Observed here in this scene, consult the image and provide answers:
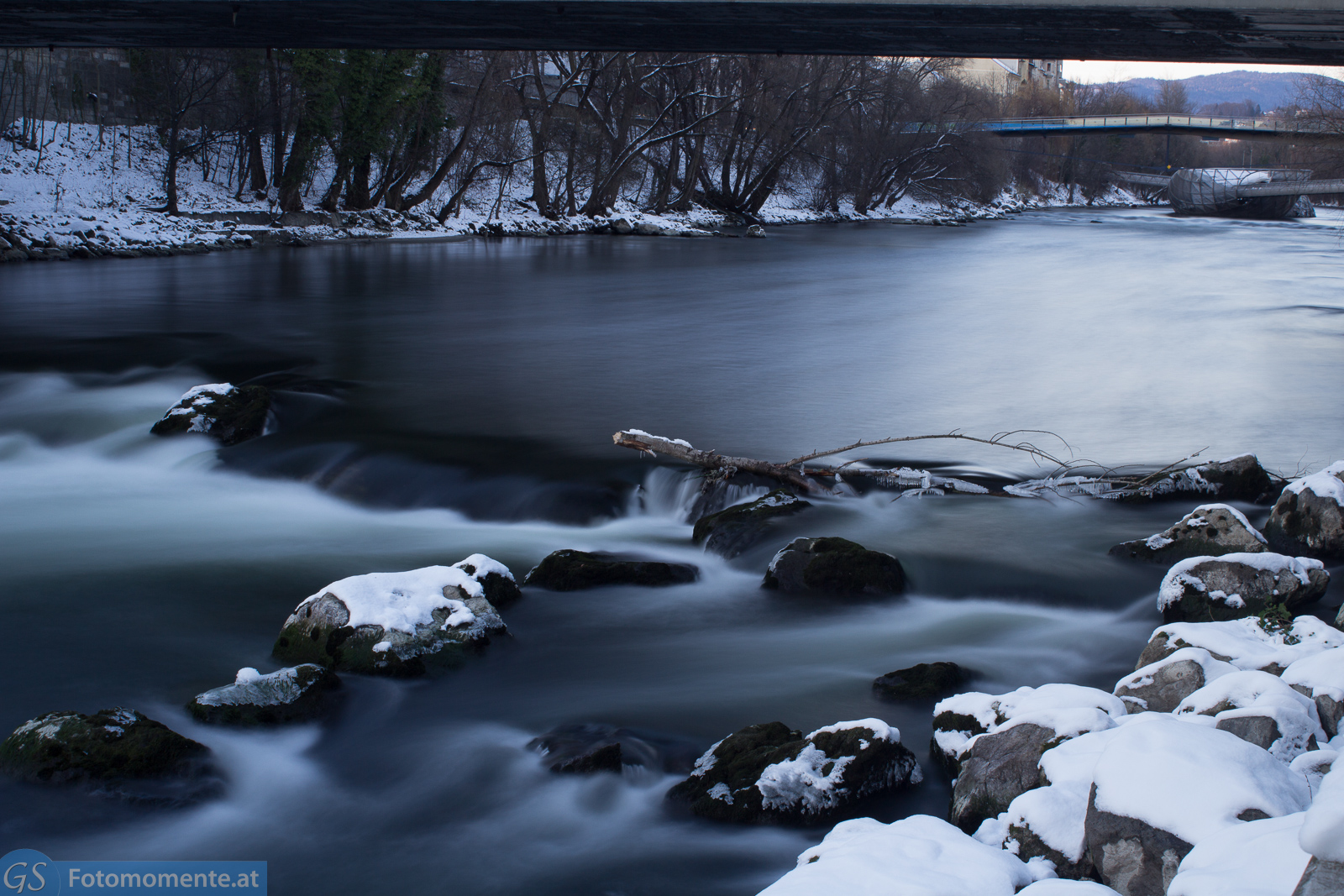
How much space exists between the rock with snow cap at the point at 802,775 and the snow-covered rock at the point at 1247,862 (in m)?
1.48

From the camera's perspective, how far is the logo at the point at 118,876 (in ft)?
12.0

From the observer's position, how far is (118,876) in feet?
12.1

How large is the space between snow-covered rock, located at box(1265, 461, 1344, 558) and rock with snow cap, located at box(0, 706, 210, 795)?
6091mm

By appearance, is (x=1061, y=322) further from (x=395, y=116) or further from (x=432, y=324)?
(x=395, y=116)

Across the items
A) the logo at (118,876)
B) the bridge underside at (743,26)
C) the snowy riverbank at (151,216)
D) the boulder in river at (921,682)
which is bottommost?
the logo at (118,876)

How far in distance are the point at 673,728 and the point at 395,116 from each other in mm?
32493

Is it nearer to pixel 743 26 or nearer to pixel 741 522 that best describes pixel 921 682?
pixel 741 522

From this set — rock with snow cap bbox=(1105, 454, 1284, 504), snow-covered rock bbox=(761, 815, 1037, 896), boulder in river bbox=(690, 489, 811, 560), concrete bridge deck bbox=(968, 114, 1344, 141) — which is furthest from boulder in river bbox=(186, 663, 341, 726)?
concrete bridge deck bbox=(968, 114, 1344, 141)

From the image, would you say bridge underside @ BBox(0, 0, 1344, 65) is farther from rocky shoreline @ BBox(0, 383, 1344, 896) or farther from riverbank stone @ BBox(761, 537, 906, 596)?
riverbank stone @ BBox(761, 537, 906, 596)

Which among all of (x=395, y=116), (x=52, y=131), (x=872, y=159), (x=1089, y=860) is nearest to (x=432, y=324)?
(x=1089, y=860)

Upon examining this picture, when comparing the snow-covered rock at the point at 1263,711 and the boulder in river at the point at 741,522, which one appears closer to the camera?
the snow-covered rock at the point at 1263,711

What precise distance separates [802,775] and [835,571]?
8.10ft

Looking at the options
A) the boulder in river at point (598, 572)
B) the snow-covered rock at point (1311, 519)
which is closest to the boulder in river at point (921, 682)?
the boulder in river at point (598, 572)

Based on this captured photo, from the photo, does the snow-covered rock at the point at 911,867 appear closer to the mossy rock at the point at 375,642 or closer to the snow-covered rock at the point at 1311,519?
the mossy rock at the point at 375,642
